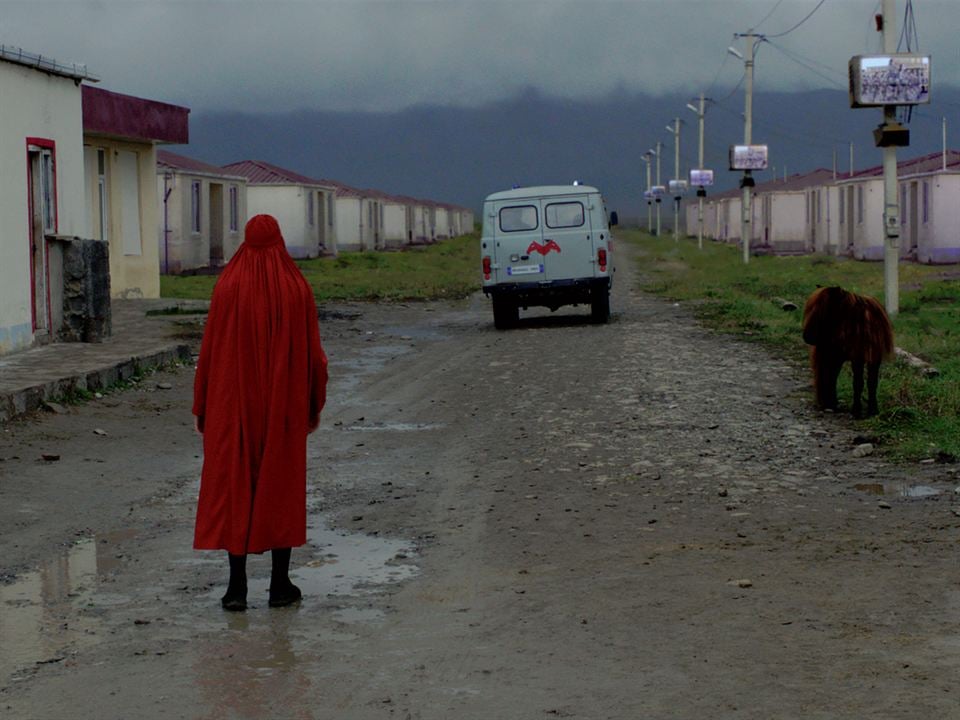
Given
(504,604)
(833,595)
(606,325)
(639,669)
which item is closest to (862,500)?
(833,595)

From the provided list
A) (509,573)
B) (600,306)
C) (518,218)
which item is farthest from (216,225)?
(509,573)

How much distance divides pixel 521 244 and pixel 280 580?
17486 millimetres

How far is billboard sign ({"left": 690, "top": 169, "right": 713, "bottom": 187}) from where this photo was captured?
7315 centimetres

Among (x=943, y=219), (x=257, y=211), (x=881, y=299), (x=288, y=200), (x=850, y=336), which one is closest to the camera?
(x=850, y=336)

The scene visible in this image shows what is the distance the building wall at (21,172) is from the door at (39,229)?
173mm

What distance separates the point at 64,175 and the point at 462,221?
11431 cm

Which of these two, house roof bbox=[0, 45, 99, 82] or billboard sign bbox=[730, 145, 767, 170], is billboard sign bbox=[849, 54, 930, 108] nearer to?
house roof bbox=[0, 45, 99, 82]

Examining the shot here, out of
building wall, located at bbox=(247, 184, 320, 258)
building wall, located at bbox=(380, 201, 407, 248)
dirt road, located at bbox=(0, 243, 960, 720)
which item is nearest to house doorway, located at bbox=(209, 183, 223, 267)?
building wall, located at bbox=(247, 184, 320, 258)

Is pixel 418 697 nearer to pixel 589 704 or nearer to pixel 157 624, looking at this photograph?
pixel 589 704

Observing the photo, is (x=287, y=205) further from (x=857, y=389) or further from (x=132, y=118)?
(x=857, y=389)

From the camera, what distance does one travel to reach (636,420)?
40.3 feet

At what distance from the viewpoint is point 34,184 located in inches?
699

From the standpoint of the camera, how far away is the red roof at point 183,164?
40438mm

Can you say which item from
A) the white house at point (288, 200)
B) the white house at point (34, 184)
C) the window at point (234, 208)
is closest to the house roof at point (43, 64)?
the white house at point (34, 184)
